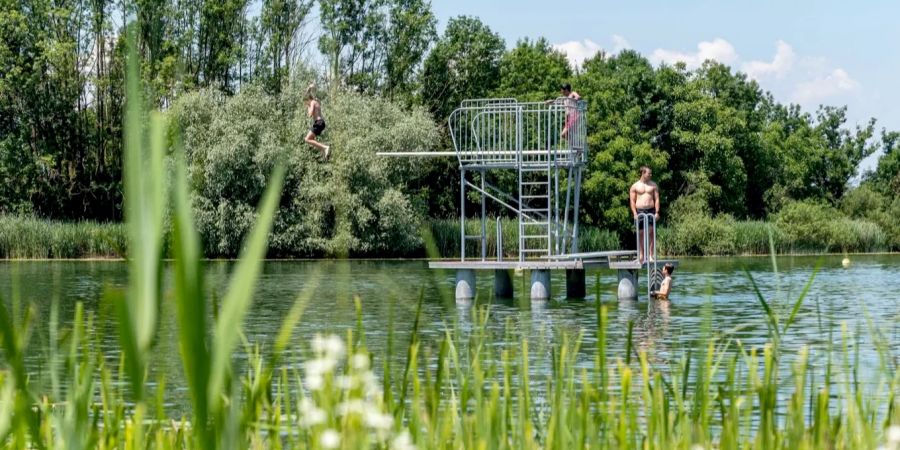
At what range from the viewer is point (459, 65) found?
216ft

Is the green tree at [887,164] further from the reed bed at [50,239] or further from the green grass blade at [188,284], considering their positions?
the green grass blade at [188,284]

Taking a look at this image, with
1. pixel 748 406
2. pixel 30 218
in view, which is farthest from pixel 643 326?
pixel 30 218

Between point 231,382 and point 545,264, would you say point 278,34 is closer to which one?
point 545,264

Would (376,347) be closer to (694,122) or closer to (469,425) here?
(469,425)

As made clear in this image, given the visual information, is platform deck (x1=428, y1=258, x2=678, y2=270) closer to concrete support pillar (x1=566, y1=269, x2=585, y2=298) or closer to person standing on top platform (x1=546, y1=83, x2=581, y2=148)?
concrete support pillar (x1=566, y1=269, x2=585, y2=298)

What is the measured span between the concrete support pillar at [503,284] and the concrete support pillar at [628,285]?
2247 millimetres

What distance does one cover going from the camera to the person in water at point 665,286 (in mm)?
20844

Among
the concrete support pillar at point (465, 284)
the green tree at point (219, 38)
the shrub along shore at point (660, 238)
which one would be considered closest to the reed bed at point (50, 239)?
the shrub along shore at point (660, 238)

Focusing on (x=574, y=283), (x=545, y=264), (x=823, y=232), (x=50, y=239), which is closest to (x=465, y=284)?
(x=545, y=264)

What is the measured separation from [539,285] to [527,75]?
46.3m

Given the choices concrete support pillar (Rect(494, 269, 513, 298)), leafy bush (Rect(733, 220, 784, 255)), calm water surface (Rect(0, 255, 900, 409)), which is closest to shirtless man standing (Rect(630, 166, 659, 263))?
calm water surface (Rect(0, 255, 900, 409))

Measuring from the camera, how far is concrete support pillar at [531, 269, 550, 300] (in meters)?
21.2

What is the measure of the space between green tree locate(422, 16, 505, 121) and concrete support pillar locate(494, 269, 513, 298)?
4199cm

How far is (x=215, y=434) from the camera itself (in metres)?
1.69
